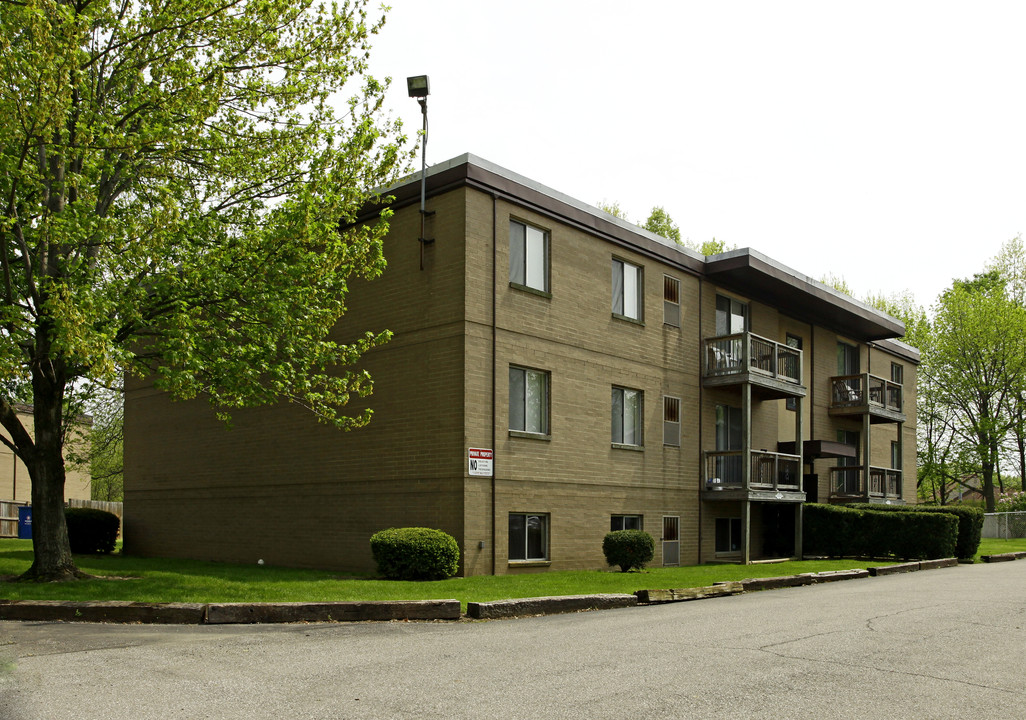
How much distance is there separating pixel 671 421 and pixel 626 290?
3.60 metres

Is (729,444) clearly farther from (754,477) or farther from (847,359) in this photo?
(847,359)

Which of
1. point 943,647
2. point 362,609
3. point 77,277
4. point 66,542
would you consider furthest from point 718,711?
point 66,542

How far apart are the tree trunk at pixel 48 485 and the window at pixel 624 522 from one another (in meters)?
11.1

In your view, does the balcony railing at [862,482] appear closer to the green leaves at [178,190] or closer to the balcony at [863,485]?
the balcony at [863,485]

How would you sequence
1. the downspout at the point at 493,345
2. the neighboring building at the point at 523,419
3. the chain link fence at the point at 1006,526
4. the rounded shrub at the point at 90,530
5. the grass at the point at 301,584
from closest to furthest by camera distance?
the grass at the point at 301,584
the downspout at the point at 493,345
the neighboring building at the point at 523,419
the rounded shrub at the point at 90,530
the chain link fence at the point at 1006,526

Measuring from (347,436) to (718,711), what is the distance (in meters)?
14.8

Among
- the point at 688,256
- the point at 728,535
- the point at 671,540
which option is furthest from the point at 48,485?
the point at 728,535

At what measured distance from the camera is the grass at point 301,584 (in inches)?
545

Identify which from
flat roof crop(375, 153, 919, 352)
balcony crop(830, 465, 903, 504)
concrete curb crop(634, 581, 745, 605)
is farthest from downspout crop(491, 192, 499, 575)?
balcony crop(830, 465, 903, 504)

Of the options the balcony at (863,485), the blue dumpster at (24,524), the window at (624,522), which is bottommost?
the blue dumpster at (24,524)

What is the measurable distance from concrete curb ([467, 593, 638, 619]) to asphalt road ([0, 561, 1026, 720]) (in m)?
0.36

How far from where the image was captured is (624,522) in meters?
22.6

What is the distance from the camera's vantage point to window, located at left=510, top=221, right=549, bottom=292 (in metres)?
20.3

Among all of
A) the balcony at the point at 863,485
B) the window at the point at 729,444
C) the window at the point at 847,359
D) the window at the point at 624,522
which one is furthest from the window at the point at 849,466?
the window at the point at 624,522
